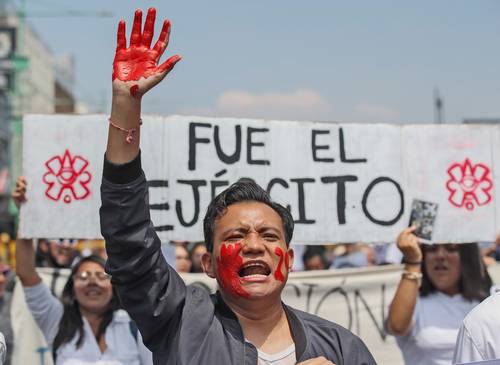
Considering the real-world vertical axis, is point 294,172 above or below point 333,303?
above

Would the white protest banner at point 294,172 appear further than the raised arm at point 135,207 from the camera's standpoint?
Yes

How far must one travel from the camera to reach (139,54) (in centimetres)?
198

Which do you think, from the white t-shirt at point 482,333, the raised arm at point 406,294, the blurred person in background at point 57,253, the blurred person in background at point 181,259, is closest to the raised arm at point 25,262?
the blurred person in background at point 57,253

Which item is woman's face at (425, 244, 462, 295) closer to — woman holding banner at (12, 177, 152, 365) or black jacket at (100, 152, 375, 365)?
woman holding banner at (12, 177, 152, 365)

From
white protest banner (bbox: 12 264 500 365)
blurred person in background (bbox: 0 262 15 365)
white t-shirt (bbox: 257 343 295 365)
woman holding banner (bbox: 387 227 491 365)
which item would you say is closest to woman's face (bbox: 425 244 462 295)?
woman holding banner (bbox: 387 227 491 365)

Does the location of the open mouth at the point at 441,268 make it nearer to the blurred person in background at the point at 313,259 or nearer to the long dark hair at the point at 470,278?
the long dark hair at the point at 470,278

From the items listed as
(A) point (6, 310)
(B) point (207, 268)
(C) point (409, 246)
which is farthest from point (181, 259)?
(B) point (207, 268)

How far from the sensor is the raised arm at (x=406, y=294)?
3502 mm

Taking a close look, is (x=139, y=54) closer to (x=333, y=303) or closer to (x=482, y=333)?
(x=482, y=333)

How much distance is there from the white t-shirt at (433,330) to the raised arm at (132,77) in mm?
2180

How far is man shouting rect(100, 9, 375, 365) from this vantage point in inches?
74.5

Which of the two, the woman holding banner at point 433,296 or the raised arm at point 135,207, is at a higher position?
the raised arm at point 135,207

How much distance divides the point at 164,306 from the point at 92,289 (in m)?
2.08

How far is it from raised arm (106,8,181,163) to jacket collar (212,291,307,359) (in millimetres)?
494
